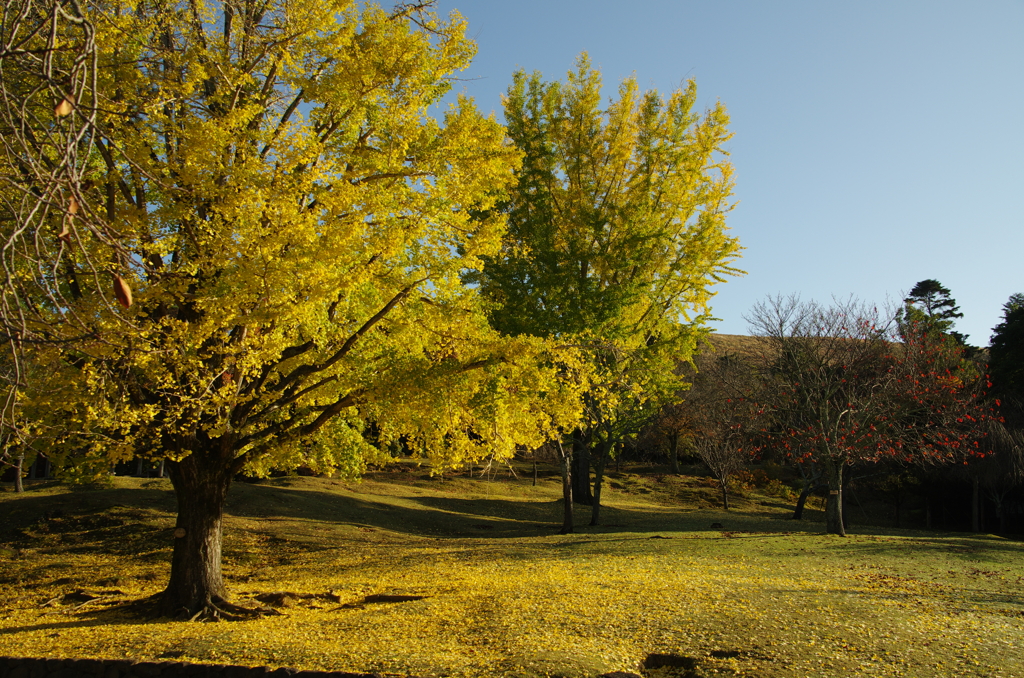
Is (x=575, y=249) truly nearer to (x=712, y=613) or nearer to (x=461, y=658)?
(x=712, y=613)

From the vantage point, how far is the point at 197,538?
29.8 ft

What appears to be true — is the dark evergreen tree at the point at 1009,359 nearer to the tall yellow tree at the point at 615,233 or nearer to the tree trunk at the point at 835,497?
the tree trunk at the point at 835,497

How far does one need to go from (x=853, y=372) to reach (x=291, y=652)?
17.2m

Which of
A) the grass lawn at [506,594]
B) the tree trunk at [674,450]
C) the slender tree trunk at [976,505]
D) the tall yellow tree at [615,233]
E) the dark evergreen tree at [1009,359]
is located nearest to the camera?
the grass lawn at [506,594]

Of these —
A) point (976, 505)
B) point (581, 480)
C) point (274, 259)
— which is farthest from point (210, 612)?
point (976, 505)

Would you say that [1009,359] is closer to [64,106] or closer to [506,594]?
[506,594]

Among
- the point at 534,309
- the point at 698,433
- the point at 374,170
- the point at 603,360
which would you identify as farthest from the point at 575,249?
the point at 698,433

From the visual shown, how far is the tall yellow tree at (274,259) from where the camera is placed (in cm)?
722

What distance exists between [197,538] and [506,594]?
4585mm

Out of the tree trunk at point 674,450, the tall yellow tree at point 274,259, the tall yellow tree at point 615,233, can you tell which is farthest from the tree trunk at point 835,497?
the tree trunk at point 674,450

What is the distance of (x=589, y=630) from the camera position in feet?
23.6

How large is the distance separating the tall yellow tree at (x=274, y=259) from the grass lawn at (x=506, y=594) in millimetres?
2130

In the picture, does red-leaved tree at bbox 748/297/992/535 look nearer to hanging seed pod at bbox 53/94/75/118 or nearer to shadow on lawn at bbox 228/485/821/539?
shadow on lawn at bbox 228/485/821/539

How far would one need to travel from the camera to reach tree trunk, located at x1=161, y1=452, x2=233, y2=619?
353 inches
